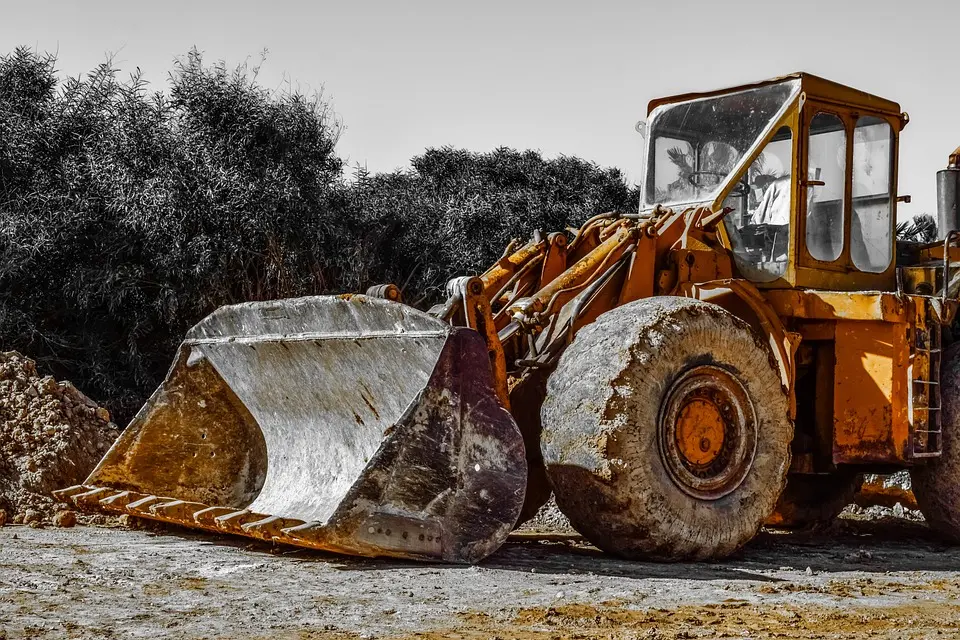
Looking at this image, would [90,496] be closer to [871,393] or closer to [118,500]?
[118,500]

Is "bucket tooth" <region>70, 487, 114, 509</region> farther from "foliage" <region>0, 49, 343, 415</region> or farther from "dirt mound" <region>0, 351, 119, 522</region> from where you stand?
"foliage" <region>0, 49, 343, 415</region>

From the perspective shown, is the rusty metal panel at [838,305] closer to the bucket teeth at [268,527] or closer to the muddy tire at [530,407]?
the muddy tire at [530,407]

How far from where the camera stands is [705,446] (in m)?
7.01

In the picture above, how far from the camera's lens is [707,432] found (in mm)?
7027

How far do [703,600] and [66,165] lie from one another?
9751mm

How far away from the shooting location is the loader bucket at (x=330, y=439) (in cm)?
602

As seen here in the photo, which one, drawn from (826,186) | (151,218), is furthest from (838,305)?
(151,218)

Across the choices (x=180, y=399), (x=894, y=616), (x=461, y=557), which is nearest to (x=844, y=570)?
(x=894, y=616)

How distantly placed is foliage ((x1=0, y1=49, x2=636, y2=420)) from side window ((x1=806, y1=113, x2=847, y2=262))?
6.53 metres

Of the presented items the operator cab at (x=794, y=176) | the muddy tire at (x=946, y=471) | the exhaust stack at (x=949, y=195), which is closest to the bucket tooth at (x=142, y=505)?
the operator cab at (x=794, y=176)

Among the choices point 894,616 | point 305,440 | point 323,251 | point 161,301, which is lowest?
point 894,616

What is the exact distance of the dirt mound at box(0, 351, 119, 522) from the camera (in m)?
8.45

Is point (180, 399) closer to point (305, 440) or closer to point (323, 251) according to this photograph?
point (305, 440)

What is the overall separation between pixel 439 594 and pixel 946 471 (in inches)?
167
